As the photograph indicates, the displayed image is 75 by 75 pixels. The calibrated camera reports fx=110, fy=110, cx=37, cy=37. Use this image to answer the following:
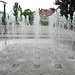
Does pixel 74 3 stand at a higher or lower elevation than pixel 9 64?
higher

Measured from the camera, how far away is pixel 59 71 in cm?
354

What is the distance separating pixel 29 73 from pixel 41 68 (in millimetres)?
530

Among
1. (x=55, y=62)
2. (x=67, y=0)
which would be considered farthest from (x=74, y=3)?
(x=55, y=62)

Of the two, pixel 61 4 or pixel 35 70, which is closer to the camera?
pixel 35 70

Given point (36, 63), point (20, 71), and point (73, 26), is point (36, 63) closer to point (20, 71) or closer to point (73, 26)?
point (20, 71)

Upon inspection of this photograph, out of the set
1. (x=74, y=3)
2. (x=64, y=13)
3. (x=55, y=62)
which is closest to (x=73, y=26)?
(x=64, y=13)

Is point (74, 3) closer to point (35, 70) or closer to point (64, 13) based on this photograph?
point (64, 13)

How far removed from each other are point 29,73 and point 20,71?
0.33 m

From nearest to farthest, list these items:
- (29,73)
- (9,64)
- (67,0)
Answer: (29,73) → (9,64) → (67,0)

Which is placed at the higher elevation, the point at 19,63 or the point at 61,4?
the point at 61,4

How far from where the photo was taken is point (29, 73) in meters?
3.39

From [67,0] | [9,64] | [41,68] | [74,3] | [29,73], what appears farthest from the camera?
[67,0]

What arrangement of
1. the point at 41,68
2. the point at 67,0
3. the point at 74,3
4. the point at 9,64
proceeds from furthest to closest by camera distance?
the point at 67,0
the point at 74,3
the point at 9,64
the point at 41,68

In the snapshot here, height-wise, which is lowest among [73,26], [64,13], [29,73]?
[29,73]
